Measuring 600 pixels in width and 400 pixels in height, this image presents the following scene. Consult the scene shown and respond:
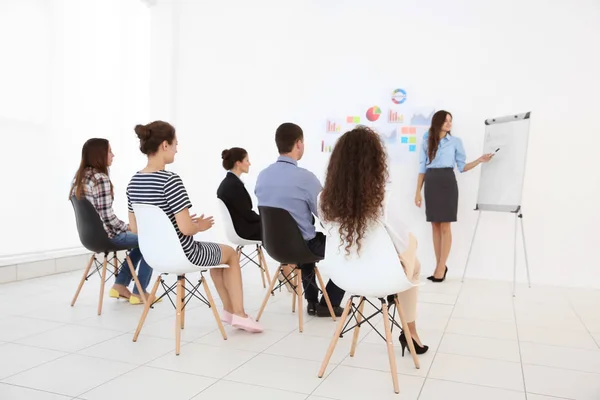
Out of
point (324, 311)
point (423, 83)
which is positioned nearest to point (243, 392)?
point (324, 311)

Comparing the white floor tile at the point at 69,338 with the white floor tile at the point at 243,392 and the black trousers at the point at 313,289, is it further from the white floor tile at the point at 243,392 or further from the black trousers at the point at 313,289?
the black trousers at the point at 313,289

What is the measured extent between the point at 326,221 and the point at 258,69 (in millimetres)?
3796

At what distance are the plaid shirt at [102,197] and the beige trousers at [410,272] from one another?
198 cm

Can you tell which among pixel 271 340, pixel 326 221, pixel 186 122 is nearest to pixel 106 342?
pixel 271 340

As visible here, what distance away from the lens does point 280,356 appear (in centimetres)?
254

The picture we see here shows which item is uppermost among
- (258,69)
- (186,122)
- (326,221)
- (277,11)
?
(277,11)

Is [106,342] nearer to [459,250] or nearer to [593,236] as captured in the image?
[459,250]

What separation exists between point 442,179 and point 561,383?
258 centimetres

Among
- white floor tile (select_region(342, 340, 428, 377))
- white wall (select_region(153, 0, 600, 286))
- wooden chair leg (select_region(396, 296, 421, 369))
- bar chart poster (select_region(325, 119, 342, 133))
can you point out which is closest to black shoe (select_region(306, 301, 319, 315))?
white floor tile (select_region(342, 340, 428, 377))

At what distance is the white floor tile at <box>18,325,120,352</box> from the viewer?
8.62ft

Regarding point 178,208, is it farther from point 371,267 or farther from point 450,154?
point 450,154

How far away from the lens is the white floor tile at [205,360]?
232 cm

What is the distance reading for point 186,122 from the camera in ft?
19.5

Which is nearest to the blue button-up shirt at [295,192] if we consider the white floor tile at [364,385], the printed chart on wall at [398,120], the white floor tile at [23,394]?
the white floor tile at [364,385]
